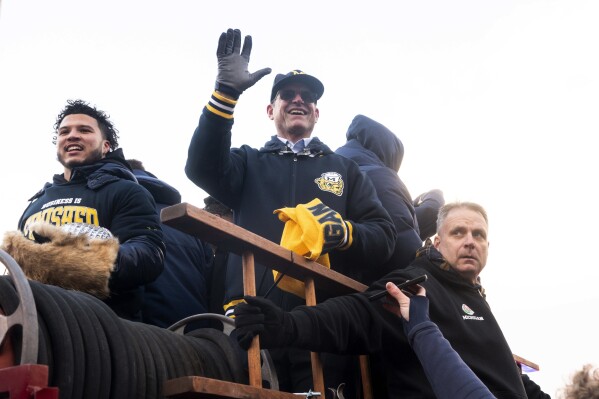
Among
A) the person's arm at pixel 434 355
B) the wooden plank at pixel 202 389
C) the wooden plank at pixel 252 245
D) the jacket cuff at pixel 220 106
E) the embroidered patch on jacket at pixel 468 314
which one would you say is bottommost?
the wooden plank at pixel 202 389

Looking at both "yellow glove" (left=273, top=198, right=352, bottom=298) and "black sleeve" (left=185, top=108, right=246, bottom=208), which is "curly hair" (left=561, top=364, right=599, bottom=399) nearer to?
"yellow glove" (left=273, top=198, right=352, bottom=298)

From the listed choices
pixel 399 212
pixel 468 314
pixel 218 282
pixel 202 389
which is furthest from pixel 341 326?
pixel 218 282

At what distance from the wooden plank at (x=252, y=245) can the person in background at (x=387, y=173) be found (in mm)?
782

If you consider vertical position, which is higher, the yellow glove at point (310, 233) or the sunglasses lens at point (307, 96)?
the sunglasses lens at point (307, 96)

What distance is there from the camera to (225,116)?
427 centimetres

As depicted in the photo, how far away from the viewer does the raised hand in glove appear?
327 centimetres

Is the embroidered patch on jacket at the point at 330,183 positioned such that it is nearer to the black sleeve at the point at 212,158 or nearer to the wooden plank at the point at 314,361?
the black sleeve at the point at 212,158

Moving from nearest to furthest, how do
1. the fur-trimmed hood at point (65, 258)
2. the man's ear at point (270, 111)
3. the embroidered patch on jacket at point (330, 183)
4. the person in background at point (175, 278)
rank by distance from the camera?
the fur-trimmed hood at point (65, 258) → the embroidered patch on jacket at point (330, 183) → the person in background at point (175, 278) → the man's ear at point (270, 111)

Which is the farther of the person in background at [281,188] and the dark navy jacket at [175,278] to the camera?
the dark navy jacket at [175,278]

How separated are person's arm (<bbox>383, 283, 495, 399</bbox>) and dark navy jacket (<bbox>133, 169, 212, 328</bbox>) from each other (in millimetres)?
1537

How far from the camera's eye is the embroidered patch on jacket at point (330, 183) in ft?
14.8

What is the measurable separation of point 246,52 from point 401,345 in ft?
5.66

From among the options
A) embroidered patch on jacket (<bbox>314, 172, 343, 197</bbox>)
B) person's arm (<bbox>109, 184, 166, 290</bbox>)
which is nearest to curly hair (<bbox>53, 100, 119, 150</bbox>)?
person's arm (<bbox>109, 184, 166, 290</bbox>)

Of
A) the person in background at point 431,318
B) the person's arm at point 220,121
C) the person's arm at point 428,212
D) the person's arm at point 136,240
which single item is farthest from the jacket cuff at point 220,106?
the person's arm at point 428,212
